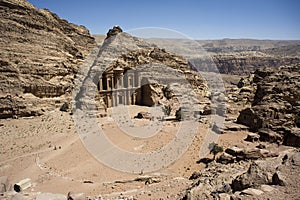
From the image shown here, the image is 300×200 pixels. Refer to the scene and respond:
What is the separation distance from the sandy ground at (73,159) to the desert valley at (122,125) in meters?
0.08

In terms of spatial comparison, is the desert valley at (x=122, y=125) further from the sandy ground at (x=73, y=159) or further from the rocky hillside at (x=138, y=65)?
the rocky hillside at (x=138, y=65)

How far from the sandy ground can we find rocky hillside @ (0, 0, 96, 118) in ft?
8.45

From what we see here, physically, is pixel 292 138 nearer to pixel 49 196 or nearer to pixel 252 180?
pixel 252 180

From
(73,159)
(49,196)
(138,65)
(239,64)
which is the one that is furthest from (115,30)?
(239,64)

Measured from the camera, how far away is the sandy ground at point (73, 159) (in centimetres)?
1224

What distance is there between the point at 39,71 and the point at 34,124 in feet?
26.0

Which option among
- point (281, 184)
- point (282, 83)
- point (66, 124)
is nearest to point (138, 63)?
point (66, 124)

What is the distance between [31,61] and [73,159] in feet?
55.9

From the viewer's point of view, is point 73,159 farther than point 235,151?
Yes

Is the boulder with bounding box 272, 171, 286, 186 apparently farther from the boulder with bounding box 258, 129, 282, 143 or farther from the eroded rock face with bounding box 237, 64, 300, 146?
the boulder with bounding box 258, 129, 282, 143

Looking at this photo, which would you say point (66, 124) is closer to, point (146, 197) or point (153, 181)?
point (153, 181)

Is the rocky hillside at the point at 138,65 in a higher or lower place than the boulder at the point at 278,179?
higher

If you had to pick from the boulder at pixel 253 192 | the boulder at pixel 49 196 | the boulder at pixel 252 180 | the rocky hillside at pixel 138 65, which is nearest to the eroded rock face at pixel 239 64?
the rocky hillside at pixel 138 65

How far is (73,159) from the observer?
16.7 m
